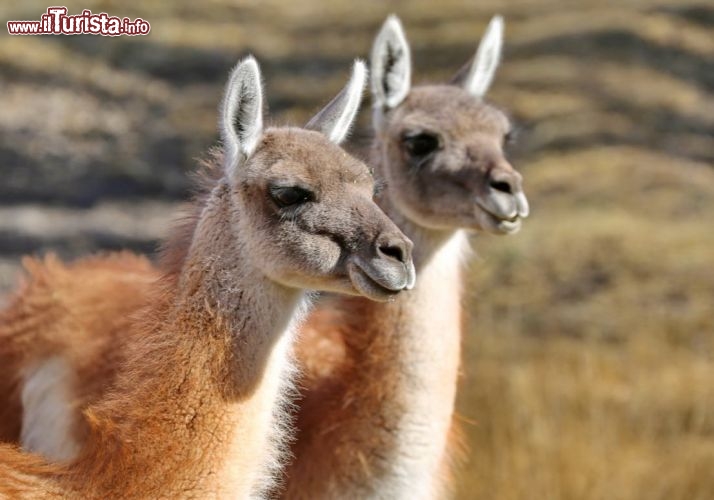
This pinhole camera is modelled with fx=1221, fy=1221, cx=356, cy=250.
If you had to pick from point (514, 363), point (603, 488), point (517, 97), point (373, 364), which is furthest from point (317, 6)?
point (373, 364)

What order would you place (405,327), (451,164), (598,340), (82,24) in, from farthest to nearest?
(598,340)
(82,24)
(451,164)
(405,327)

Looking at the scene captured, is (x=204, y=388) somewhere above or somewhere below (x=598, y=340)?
above

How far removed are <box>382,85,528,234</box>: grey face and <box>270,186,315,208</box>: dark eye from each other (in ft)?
4.91

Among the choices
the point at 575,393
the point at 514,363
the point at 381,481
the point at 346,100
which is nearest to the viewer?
the point at 346,100

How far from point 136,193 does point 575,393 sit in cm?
862

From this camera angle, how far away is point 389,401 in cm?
578

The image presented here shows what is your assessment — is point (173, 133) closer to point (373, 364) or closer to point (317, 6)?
point (317, 6)

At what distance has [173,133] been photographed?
19.4m

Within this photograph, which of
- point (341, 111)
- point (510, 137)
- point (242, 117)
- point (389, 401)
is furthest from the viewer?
point (510, 137)

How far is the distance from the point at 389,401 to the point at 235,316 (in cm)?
144

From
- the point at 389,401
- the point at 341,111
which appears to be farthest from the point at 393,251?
the point at 389,401

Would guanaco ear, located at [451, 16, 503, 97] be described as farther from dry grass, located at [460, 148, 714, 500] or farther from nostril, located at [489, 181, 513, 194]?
dry grass, located at [460, 148, 714, 500]

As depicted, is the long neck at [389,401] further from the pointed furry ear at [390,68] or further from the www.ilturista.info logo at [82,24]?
the www.ilturista.info logo at [82,24]

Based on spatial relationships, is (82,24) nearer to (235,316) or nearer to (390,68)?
(390,68)
